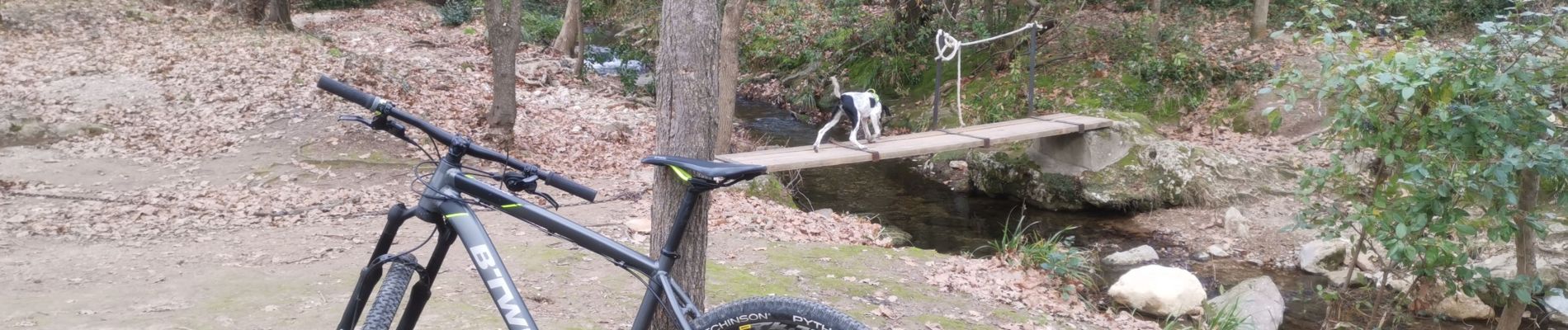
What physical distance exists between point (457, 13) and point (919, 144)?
13.1 metres

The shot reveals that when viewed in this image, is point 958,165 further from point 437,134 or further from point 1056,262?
point 437,134

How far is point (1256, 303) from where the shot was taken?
6.49 metres

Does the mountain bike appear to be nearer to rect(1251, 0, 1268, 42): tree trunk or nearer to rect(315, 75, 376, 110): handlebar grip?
rect(315, 75, 376, 110): handlebar grip

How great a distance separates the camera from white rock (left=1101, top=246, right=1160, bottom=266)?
8008 millimetres

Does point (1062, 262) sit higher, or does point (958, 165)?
point (1062, 262)

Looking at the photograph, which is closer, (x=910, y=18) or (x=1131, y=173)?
(x=1131, y=173)

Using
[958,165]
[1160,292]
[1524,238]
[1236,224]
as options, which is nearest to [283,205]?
[1160,292]

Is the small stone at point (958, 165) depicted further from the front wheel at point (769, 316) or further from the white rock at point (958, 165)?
the front wheel at point (769, 316)

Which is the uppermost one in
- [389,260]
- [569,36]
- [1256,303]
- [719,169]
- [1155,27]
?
[719,169]

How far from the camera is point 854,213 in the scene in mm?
9430

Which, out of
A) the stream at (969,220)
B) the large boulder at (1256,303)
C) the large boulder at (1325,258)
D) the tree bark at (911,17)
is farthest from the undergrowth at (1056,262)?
the tree bark at (911,17)

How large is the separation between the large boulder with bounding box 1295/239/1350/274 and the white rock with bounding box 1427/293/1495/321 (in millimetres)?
1089

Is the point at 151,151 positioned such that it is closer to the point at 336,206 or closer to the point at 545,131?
the point at 336,206

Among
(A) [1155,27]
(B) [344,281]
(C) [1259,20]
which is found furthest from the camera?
(A) [1155,27]
